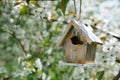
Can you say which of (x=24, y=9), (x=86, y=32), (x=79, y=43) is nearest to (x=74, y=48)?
(x=79, y=43)

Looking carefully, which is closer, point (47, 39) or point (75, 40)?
point (75, 40)

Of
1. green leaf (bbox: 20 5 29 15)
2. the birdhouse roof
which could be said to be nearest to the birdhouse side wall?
the birdhouse roof

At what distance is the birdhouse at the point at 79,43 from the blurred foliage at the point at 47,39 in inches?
3.7

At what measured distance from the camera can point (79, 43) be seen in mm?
2463

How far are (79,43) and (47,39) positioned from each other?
1590mm

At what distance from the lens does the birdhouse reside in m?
2.30

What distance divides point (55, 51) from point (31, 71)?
1.33 meters

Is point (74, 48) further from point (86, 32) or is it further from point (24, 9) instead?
point (24, 9)

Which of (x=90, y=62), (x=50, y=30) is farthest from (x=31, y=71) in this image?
(x=50, y=30)

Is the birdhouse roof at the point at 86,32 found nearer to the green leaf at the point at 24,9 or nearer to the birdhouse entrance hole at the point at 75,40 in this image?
the birdhouse entrance hole at the point at 75,40

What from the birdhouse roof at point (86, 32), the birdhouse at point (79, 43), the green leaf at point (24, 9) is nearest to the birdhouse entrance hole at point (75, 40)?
the birdhouse at point (79, 43)

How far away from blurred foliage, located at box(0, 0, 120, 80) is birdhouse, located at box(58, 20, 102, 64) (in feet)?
0.31

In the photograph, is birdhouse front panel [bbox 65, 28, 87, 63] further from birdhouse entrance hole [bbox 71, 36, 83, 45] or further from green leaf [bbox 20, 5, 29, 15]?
green leaf [bbox 20, 5, 29, 15]

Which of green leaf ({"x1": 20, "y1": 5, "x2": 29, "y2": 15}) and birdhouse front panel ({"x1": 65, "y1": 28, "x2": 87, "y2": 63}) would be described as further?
green leaf ({"x1": 20, "y1": 5, "x2": 29, "y2": 15})
